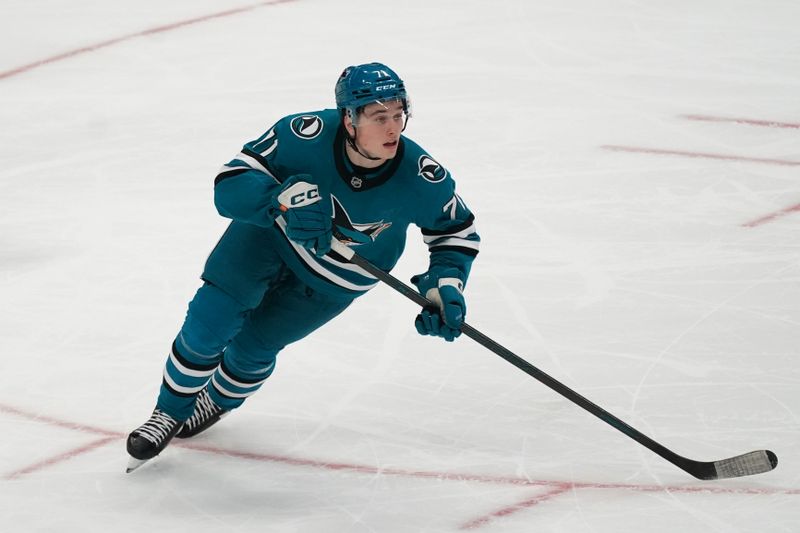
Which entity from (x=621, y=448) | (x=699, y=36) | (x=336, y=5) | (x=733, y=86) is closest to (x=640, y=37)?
(x=699, y=36)

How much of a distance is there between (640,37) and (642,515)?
4.91 meters

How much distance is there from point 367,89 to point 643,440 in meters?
1.16

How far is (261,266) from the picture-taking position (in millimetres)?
3234

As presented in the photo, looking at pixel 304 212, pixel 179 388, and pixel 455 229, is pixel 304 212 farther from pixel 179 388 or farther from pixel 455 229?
pixel 179 388

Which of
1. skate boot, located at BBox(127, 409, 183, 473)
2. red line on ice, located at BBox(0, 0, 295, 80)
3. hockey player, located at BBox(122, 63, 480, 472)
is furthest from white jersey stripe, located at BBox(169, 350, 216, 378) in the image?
red line on ice, located at BBox(0, 0, 295, 80)

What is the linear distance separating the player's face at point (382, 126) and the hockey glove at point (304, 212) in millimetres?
172

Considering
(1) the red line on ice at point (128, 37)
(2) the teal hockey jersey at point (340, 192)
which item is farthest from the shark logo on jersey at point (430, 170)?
(1) the red line on ice at point (128, 37)

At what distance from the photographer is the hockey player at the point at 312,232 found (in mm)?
3045

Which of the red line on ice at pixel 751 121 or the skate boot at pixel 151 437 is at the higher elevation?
the skate boot at pixel 151 437

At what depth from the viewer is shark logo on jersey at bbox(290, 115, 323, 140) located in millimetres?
3154

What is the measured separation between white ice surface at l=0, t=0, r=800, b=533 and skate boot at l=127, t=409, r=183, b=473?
66 mm

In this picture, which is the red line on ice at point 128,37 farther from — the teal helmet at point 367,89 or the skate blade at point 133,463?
the teal helmet at point 367,89

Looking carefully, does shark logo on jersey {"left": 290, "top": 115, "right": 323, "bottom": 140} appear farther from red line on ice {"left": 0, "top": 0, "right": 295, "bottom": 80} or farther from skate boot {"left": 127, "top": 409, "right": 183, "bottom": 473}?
red line on ice {"left": 0, "top": 0, "right": 295, "bottom": 80}

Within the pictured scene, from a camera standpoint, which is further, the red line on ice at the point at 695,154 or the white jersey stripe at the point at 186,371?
the red line on ice at the point at 695,154
